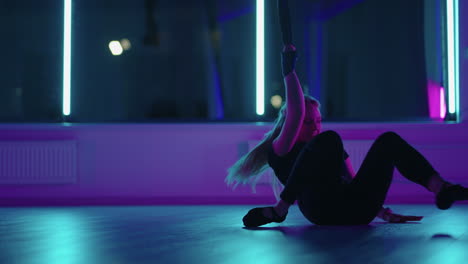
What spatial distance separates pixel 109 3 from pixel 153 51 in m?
0.71

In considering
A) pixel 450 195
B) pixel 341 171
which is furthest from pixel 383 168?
pixel 450 195

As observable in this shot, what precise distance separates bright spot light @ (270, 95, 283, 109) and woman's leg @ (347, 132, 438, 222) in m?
3.13

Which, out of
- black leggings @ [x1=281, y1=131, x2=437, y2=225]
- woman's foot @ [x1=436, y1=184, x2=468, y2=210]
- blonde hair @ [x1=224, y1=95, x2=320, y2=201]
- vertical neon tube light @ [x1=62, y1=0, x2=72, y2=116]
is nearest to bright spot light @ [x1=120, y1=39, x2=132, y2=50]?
vertical neon tube light @ [x1=62, y1=0, x2=72, y2=116]

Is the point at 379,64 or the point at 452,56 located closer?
the point at 452,56

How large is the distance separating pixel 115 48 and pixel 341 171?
12.7 ft

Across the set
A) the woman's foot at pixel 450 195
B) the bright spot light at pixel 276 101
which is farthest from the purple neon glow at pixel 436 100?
the woman's foot at pixel 450 195

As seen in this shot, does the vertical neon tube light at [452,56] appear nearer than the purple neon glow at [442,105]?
Yes

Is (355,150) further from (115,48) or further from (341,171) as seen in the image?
(115,48)

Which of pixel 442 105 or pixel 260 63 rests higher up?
pixel 260 63

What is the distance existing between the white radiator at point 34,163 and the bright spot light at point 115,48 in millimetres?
1236

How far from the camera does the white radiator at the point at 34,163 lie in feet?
17.0

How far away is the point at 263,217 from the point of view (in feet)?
8.80

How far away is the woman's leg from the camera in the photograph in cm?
256

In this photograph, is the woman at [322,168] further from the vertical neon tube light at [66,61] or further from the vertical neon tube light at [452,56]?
the vertical neon tube light at [66,61]
